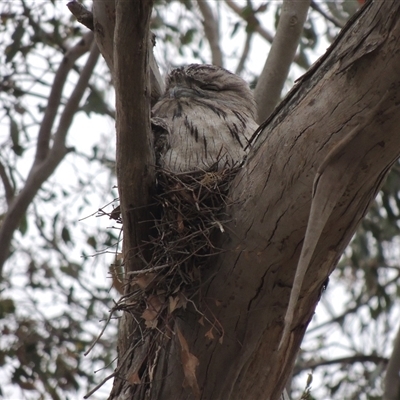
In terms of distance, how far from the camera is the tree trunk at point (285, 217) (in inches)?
70.9

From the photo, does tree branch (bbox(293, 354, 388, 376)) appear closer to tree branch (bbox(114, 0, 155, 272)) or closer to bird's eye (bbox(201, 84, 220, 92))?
bird's eye (bbox(201, 84, 220, 92))

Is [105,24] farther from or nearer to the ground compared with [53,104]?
nearer to the ground

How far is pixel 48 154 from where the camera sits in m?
4.34

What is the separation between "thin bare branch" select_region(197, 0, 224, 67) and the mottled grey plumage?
198cm

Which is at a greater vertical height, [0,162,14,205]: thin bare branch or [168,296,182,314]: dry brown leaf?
[0,162,14,205]: thin bare branch

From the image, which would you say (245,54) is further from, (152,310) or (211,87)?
(152,310)

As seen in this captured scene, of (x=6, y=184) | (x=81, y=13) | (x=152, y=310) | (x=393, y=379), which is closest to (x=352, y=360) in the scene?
(x=393, y=379)

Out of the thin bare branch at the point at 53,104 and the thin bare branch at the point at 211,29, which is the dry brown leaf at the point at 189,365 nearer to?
the thin bare branch at the point at 53,104

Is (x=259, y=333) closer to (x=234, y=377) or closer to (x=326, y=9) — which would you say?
(x=234, y=377)

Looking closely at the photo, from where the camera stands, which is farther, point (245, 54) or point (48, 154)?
point (245, 54)

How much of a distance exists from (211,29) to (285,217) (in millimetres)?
3969

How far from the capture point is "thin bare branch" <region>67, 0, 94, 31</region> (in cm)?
239

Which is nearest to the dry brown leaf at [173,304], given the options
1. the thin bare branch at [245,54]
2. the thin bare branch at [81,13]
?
the thin bare branch at [81,13]

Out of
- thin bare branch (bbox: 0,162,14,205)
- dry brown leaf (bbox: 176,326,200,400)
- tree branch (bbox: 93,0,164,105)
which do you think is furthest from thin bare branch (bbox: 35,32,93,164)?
dry brown leaf (bbox: 176,326,200,400)
